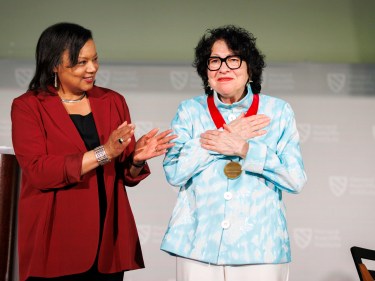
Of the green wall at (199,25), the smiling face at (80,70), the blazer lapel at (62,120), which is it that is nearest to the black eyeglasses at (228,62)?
the smiling face at (80,70)

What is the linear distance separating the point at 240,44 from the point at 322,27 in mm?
2615

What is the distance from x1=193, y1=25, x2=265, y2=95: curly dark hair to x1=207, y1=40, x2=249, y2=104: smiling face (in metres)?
0.02

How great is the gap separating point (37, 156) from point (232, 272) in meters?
0.78

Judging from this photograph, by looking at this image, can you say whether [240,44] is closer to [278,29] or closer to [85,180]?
[85,180]

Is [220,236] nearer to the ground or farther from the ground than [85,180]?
nearer to the ground

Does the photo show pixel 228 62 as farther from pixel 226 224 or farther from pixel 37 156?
pixel 37 156

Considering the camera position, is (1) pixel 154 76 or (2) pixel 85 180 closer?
(2) pixel 85 180

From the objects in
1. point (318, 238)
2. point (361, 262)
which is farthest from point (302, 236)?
point (361, 262)

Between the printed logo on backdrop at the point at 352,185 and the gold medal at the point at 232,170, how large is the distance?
8.23 feet

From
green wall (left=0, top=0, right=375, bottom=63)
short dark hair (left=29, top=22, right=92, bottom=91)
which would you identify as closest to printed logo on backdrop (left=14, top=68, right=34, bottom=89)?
green wall (left=0, top=0, right=375, bottom=63)

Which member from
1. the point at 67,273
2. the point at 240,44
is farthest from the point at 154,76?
the point at 67,273

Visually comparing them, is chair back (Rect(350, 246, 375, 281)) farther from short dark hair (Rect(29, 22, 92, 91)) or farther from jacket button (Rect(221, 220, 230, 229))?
short dark hair (Rect(29, 22, 92, 91))

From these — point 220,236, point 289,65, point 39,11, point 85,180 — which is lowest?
point 220,236

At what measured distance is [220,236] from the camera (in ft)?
7.14
